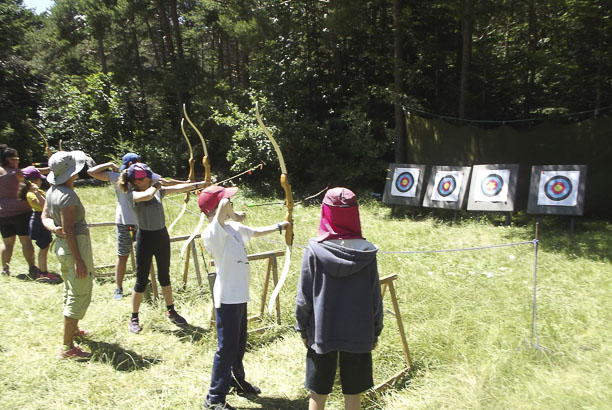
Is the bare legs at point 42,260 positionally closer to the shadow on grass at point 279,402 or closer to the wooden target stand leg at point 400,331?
the shadow on grass at point 279,402

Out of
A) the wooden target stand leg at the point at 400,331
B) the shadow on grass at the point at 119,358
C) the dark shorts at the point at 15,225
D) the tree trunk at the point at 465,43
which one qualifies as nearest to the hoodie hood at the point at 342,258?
the wooden target stand leg at the point at 400,331

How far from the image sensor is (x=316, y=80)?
33.4ft

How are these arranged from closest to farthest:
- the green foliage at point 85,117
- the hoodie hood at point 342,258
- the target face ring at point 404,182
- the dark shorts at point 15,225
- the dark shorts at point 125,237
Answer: the hoodie hood at point 342,258 < the dark shorts at point 125,237 < the dark shorts at point 15,225 < the target face ring at point 404,182 < the green foliage at point 85,117

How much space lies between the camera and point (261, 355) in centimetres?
301

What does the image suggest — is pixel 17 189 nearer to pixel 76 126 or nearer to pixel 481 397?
pixel 481 397

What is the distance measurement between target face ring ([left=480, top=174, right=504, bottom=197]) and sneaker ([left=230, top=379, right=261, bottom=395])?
5.22 metres

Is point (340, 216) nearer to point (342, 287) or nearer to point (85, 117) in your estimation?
point (342, 287)

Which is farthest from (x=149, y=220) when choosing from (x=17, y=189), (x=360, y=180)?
(x=360, y=180)

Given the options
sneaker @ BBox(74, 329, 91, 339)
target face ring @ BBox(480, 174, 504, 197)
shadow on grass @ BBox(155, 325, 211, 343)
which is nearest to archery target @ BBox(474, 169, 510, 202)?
target face ring @ BBox(480, 174, 504, 197)

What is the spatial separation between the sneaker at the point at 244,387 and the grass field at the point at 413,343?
0.05 metres

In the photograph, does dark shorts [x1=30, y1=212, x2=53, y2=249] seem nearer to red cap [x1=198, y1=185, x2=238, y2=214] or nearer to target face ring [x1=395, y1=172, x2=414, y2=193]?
red cap [x1=198, y1=185, x2=238, y2=214]

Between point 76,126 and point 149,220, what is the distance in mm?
11164

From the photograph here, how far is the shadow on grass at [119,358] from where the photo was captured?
290 centimetres

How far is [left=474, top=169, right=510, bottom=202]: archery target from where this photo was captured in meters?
6.43
